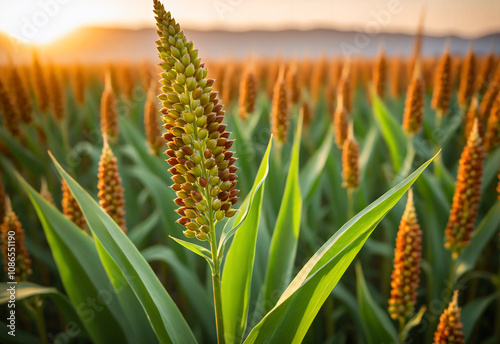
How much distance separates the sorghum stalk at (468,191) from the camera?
1.86 metres

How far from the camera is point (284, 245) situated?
1.66m

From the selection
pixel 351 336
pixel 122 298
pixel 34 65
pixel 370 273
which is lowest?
pixel 351 336

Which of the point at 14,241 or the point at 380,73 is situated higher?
the point at 380,73

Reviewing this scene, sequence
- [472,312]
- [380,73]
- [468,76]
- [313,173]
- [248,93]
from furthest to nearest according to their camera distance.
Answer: [380,73] → [468,76] → [248,93] → [313,173] → [472,312]

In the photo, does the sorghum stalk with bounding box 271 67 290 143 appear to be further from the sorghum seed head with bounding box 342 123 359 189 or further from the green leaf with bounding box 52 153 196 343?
the green leaf with bounding box 52 153 196 343

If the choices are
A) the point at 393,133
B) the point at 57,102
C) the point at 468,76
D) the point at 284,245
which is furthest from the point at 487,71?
the point at 57,102

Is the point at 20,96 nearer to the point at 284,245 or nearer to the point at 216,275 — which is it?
the point at 284,245

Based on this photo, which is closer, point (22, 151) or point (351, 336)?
point (351, 336)

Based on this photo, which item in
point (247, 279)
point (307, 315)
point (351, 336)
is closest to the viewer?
point (307, 315)

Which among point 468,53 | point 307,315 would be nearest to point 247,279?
point 307,315

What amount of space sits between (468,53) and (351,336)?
334cm

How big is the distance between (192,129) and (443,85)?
3.26m

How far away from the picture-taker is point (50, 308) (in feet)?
11.5

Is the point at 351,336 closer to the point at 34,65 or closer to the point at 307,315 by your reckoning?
the point at 307,315
